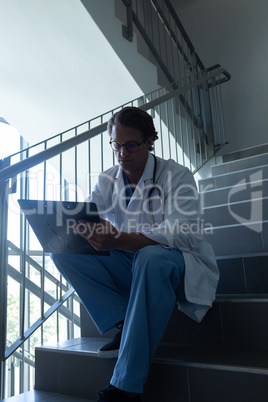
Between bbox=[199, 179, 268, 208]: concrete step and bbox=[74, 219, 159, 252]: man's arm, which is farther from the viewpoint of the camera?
bbox=[199, 179, 268, 208]: concrete step

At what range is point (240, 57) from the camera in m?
4.39

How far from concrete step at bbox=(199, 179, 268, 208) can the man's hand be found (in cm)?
144

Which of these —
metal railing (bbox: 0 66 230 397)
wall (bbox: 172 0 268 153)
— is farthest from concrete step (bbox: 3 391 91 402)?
wall (bbox: 172 0 268 153)

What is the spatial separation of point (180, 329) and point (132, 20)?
2.67 metres

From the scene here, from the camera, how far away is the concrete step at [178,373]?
3.25 ft

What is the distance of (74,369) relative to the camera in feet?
4.34

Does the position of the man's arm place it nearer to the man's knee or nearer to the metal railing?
the man's knee

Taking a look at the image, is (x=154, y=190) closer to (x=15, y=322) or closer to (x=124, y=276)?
(x=124, y=276)

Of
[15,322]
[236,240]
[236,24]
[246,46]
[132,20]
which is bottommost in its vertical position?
[15,322]

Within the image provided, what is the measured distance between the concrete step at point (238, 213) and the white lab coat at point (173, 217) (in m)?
0.77

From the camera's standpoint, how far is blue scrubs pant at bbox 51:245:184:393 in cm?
98

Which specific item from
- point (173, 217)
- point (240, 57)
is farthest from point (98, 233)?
point (240, 57)

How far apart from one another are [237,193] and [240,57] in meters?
2.73

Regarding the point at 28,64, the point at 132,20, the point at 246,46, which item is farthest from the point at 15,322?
the point at 246,46
